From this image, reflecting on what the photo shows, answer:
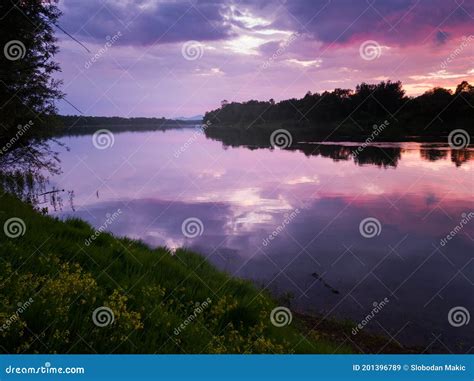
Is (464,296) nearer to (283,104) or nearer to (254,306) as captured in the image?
(254,306)

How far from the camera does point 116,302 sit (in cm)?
579

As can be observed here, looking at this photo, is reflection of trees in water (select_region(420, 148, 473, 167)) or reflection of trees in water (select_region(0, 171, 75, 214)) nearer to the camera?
reflection of trees in water (select_region(0, 171, 75, 214))

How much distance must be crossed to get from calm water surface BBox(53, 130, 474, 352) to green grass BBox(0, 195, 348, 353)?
348 centimetres

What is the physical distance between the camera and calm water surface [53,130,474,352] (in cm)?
1161

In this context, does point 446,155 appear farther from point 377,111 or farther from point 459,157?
point 377,111

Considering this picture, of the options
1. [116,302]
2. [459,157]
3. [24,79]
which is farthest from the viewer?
[459,157]

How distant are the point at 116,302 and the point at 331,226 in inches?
569

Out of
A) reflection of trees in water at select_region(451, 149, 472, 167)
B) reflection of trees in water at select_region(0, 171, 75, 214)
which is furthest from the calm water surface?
reflection of trees in water at select_region(0, 171, 75, 214)

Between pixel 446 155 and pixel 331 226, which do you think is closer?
pixel 331 226

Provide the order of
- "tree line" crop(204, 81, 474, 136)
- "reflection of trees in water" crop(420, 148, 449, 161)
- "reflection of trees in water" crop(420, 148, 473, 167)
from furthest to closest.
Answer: "tree line" crop(204, 81, 474, 136), "reflection of trees in water" crop(420, 148, 449, 161), "reflection of trees in water" crop(420, 148, 473, 167)

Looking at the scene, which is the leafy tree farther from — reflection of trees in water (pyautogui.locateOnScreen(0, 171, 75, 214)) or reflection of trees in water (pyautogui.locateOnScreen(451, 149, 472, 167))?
reflection of trees in water (pyautogui.locateOnScreen(451, 149, 472, 167))

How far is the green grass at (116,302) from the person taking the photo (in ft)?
16.0

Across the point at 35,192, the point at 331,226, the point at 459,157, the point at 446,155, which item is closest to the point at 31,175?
the point at 35,192

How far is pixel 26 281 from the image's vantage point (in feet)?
19.1
